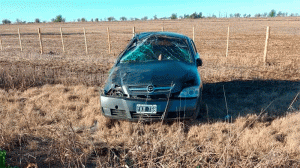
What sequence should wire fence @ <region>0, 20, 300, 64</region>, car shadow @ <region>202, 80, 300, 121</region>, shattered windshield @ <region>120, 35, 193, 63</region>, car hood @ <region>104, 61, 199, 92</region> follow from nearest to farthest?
Result: car hood @ <region>104, 61, 199, 92</region> → car shadow @ <region>202, 80, 300, 121</region> → shattered windshield @ <region>120, 35, 193, 63</region> → wire fence @ <region>0, 20, 300, 64</region>

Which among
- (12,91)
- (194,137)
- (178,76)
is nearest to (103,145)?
(194,137)

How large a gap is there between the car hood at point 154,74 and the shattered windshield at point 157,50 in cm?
25

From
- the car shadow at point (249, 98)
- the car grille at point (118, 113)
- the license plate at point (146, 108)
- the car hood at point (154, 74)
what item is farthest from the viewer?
the car shadow at point (249, 98)

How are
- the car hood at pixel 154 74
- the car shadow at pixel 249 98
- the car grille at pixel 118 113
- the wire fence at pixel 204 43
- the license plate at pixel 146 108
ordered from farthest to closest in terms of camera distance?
the wire fence at pixel 204 43 → the car shadow at pixel 249 98 → the car hood at pixel 154 74 → the car grille at pixel 118 113 → the license plate at pixel 146 108

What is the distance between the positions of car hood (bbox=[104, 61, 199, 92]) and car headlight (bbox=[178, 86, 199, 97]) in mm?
82

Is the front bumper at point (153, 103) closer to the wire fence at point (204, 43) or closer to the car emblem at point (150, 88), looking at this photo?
the car emblem at point (150, 88)

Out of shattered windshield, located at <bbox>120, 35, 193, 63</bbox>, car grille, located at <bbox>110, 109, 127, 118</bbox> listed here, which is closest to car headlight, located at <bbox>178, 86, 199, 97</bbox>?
car grille, located at <bbox>110, 109, 127, 118</bbox>

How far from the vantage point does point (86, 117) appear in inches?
166

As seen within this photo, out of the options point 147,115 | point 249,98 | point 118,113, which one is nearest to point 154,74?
point 147,115

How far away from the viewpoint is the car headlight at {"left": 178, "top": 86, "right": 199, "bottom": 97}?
3539 mm

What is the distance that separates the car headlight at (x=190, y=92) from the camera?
3.54 meters

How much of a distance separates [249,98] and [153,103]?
3.10 metres

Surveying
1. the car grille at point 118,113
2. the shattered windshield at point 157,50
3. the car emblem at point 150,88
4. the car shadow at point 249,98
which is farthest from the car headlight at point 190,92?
the shattered windshield at point 157,50

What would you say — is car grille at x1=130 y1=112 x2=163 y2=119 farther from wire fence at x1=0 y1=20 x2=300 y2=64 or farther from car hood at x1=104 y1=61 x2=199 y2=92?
wire fence at x1=0 y1=20 x2=300 y2=64
